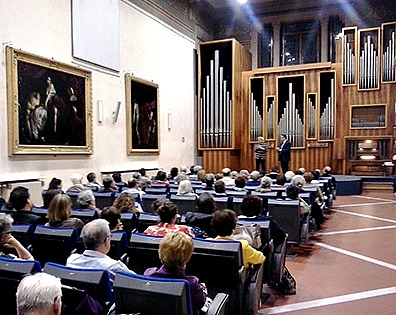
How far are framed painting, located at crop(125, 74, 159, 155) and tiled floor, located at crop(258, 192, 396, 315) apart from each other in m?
5.17

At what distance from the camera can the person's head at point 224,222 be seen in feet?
8.70

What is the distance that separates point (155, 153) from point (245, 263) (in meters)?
8.24

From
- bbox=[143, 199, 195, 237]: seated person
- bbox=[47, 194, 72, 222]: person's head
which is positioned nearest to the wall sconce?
bbox=[47, 194, 72, 222]: person's head

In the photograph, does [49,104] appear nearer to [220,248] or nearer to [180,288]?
[220,248]

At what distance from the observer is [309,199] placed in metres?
5.28

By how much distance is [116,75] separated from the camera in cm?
916

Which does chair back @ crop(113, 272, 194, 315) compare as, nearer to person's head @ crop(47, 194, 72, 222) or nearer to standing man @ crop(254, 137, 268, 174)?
person's head @ crop(47, 194, 72, 222)

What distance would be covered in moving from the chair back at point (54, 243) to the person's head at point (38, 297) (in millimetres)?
1583

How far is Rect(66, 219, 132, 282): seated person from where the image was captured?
7.11 ft

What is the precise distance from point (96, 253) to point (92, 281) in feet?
1.35

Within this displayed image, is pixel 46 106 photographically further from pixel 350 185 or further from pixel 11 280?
pixel 350 185

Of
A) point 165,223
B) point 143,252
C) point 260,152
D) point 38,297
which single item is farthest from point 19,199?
point 260,152

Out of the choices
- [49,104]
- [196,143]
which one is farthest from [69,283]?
[196,143]

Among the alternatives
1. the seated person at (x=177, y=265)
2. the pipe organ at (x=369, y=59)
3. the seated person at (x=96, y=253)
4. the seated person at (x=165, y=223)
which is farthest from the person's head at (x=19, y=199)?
the pipe organ at (x=369, y=59)
